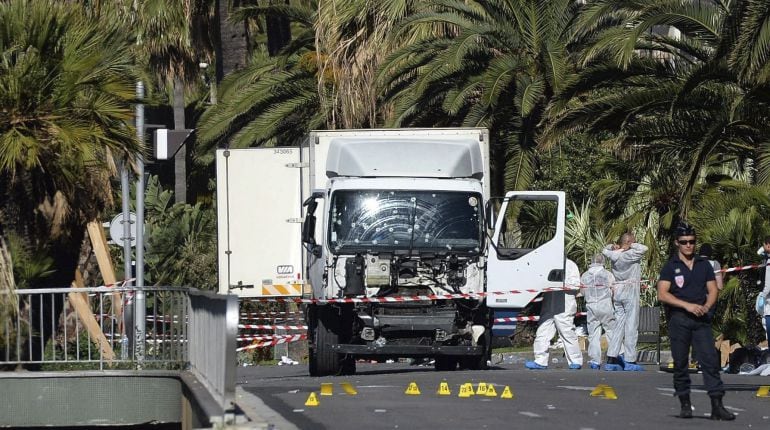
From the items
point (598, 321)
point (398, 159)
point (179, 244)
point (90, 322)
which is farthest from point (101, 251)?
point (179, 244)

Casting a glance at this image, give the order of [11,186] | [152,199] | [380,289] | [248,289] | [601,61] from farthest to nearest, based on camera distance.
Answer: [152,199] < [601,61] < [248,289] < [380,289] < [11,186]

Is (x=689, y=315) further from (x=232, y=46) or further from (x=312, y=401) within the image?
(x=232, y=46)

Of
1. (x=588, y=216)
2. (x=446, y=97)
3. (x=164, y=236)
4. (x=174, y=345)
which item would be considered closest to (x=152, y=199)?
(x=164, y=236)

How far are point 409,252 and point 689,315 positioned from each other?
6.48 metres

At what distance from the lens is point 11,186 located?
17.3 metres

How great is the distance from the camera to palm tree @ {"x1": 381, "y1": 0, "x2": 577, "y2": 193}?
25.7 metres

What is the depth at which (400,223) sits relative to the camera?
752 inches

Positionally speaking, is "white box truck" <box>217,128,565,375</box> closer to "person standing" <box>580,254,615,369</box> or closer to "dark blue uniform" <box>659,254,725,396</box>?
"person standing" <box>580,254,615,369</box>

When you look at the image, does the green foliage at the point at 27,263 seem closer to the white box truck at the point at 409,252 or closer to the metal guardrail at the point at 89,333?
the metal guardrail at the point at 89,333

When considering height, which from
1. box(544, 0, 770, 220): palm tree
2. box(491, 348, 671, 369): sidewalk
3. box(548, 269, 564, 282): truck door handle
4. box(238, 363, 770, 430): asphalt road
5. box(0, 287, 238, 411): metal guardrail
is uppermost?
box(544, 0, 770, 220): palm tree

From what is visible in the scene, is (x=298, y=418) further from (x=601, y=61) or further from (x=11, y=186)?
(x=601, y=61)

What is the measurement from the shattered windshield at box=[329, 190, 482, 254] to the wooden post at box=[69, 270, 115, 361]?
12.5 ft

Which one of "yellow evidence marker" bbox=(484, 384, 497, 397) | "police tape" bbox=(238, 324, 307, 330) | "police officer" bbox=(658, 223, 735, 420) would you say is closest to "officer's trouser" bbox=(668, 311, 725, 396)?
"police officer" bbox=(658, 223, 735, 420)

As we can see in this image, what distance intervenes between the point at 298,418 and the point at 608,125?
12.1 m
